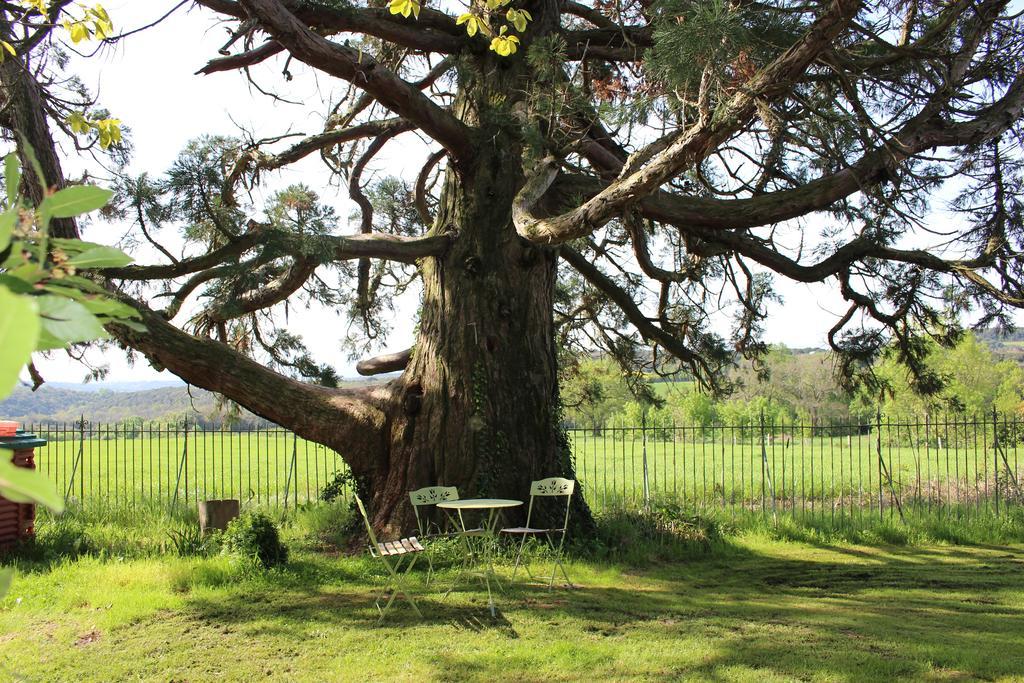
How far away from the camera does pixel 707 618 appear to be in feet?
22.9

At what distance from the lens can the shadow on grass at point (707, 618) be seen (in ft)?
18.6

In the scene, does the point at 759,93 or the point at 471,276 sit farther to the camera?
the point at 471,276

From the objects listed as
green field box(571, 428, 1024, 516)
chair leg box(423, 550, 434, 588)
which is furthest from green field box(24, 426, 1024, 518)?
chair leg box(423, 550, 434, 588)

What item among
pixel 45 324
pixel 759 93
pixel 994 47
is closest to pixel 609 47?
pixel 994 47

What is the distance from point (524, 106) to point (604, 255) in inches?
135

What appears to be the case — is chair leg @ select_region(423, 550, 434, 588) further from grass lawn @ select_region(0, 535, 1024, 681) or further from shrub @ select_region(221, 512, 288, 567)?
shrub @ select_region(221, 512, 288, 567)

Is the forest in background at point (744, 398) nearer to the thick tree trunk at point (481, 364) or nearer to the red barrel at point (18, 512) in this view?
the red barrel at point (18, 512)

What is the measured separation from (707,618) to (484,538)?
8.85 feet

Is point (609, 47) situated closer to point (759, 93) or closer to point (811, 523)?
point (759, 93)

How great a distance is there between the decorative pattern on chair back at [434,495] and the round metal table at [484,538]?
3.9 inches

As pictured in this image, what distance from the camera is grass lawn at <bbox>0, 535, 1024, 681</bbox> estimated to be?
5.59 meters

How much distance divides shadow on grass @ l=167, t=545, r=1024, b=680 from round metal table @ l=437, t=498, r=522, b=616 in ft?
0.89

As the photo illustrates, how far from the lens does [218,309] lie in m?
7.27

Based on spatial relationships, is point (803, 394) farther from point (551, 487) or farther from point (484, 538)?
point (484, 538)
